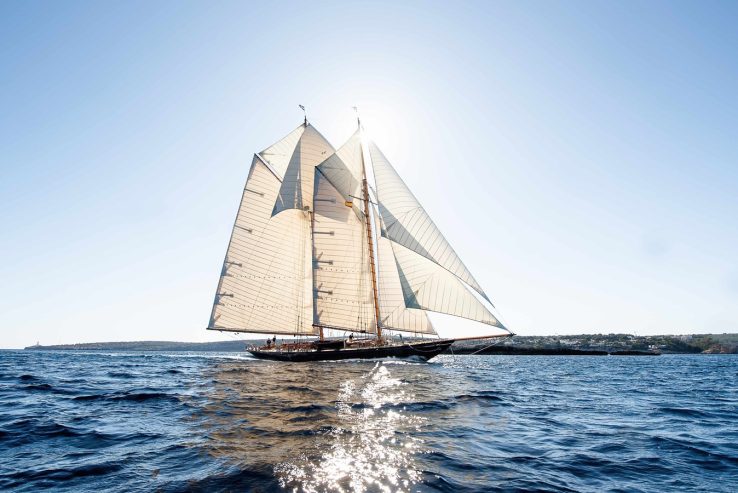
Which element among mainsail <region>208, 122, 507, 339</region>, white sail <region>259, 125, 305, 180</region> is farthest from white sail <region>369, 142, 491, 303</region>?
white sail <region>259, 125, 305, 180</region>

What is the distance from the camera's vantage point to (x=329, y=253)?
5153 cm

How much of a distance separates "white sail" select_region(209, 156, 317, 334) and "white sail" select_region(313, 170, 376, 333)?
555 cm

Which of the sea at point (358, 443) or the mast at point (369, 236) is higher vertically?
the mast at point (369, 236)

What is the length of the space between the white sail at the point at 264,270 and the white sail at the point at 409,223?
15.1m

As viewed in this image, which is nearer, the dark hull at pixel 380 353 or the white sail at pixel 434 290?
the white sail at pixel 434 290

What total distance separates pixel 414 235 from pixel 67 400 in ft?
106

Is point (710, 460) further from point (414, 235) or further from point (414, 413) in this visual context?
point (414, 235)

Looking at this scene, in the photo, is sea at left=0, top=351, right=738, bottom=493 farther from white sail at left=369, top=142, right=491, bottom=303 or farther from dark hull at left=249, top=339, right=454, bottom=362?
dark hull at left=249, top=339, right=454, bottom=362

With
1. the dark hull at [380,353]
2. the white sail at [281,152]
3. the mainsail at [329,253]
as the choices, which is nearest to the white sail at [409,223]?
the mainsail at [329,253]

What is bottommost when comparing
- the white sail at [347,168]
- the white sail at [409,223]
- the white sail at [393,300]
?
the white sail at [393,300]

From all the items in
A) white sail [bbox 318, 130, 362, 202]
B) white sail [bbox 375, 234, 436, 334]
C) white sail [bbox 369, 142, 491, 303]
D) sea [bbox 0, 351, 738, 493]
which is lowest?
sea [bbox 0, 351, 738, 493]

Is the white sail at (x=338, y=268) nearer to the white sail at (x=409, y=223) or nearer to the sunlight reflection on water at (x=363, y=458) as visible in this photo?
the white sail at (x=409, y=223)

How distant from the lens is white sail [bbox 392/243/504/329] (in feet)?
135

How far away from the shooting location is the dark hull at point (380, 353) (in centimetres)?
4725
